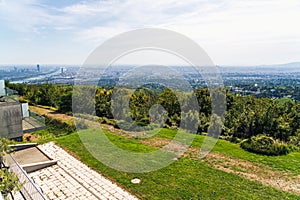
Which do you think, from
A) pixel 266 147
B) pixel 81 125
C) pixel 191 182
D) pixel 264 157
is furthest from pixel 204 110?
pixel 191 182

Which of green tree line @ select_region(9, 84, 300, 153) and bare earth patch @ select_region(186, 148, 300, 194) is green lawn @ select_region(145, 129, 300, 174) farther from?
green tree line @ select_region(9, 84, 300, 153)

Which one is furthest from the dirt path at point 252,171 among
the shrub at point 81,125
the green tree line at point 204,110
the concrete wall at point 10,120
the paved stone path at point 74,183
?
the concrete wall at point 10,120

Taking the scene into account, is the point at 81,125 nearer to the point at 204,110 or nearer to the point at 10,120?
the point at 10,120

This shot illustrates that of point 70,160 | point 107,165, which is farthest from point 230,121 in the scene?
point 70,160

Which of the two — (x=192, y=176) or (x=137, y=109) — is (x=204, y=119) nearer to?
(x=137, y=109)

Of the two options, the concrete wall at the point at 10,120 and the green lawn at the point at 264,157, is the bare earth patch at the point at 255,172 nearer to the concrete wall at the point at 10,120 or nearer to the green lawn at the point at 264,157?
the green lawn at the point at 264,157

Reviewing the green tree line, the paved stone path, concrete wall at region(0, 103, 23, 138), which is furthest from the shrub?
the paved stone path
